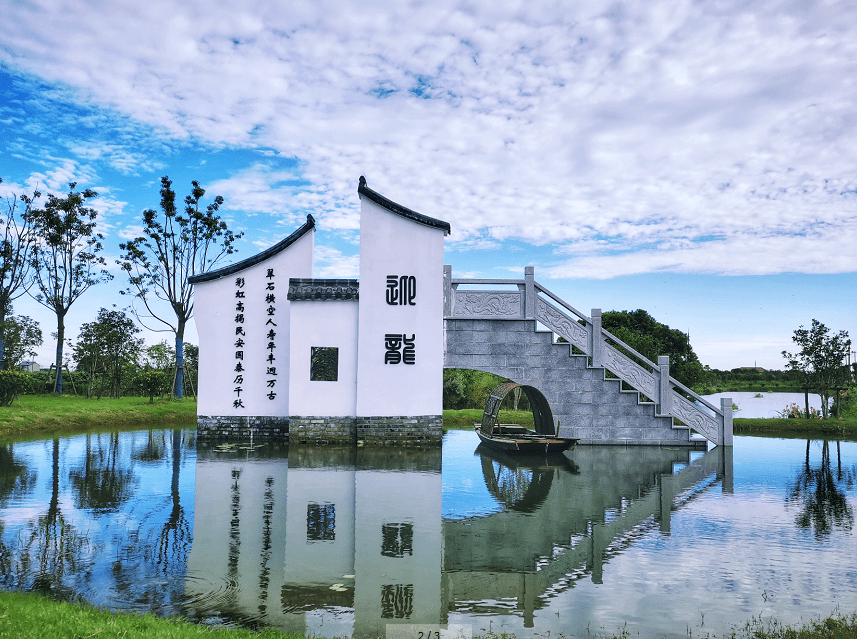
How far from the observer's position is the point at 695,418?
15.2 m

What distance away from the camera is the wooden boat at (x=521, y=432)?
13117 millimetres

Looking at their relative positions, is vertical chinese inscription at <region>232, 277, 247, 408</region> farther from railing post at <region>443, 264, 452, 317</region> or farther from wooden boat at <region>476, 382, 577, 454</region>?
wooden boat at <region>476, 382, 577, 454</region>

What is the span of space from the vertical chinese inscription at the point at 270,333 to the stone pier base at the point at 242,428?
0.76 meters

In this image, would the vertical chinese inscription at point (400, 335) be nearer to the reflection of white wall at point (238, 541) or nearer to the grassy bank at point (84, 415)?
the reflection of white wall at point (238, 541)

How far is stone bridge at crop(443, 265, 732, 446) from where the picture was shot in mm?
15000

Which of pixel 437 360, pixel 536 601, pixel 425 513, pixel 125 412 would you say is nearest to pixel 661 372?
pixel 437 360

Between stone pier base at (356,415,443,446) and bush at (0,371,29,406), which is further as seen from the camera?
bush at (0,371,29,406)

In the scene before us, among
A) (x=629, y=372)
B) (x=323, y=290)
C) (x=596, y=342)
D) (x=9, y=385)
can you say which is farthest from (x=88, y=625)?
(x=9, y=385)

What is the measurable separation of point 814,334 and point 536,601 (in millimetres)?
21298

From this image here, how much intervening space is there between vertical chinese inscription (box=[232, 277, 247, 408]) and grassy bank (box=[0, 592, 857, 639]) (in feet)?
36.0

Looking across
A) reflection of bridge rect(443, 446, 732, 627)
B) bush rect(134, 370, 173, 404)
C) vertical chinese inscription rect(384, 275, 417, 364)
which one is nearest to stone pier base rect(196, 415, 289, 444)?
vertical chinese inscription rect(384, 275, 417, 364)

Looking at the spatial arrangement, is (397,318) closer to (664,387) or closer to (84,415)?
(664,387)

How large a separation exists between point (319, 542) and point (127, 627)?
2748 mm

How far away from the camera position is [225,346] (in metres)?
15.6
